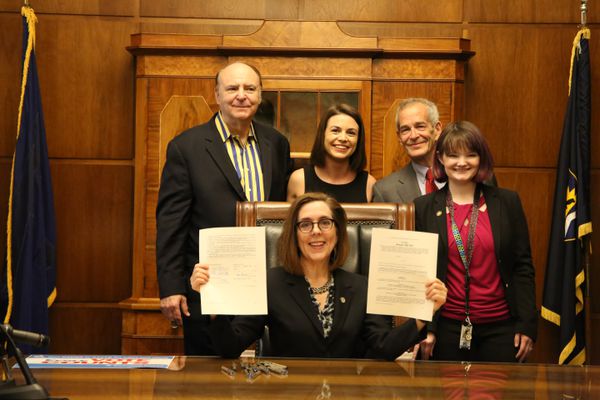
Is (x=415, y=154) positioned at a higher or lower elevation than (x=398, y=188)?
higher

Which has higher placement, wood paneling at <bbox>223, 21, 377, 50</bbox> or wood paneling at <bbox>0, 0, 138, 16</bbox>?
wood paneling at <bbox>0, 0, 138, 16</bbox>

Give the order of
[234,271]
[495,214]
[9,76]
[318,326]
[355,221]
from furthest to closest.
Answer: [9,76] → [495,214] → [355,221] → [318,326] → [234,271]

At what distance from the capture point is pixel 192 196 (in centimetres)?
366

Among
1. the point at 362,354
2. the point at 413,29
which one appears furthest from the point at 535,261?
the point at 362,354

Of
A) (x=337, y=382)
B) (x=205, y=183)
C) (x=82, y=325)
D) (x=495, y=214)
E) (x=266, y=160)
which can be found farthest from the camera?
(x=82, y=325)

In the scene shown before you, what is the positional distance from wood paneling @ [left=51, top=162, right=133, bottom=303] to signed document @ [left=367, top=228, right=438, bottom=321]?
2875 mm

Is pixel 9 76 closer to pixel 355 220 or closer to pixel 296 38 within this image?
pixel 296 38

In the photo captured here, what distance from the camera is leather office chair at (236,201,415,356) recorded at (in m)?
3.10

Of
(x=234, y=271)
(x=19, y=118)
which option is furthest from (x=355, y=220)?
(x=19, y=118)

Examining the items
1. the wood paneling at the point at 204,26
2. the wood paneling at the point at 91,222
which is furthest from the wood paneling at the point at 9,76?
the wood paneling at the point at 204,26

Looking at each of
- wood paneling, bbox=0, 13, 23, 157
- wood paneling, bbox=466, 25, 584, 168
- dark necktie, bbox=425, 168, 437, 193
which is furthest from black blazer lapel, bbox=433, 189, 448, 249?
wood paneling, bbox=0, 13, 23, 157

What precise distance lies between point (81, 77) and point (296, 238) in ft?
9.11

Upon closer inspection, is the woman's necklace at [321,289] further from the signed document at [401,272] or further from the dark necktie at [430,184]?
the dark necktie at [430,184]

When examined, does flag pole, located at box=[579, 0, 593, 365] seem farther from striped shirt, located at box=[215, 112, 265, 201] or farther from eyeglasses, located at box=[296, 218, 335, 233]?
eyeglasses, located at box=[296, 218, 335, 233]
